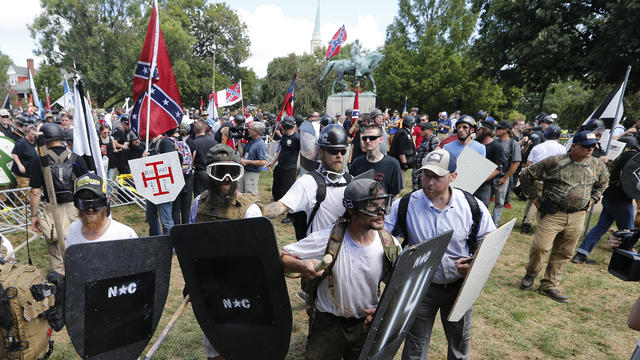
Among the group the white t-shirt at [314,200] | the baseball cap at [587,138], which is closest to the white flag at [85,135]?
the white t-shirt at [314,200]

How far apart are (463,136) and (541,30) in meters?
16.8

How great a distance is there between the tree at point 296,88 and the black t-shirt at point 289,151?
106 ft

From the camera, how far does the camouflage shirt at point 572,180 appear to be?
4367 millimetres

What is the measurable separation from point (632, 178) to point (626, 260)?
236 cm

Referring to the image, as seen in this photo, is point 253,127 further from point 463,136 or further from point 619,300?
point 619,300

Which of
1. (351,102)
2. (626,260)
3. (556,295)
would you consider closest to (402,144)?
(556,295)

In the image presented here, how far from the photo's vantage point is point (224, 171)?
8.89 ft

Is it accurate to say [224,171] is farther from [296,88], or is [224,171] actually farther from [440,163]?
[296,88]

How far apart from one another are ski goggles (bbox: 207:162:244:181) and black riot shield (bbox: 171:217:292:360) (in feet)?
2.27

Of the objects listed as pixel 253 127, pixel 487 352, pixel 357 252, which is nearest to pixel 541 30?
pixel 253 127

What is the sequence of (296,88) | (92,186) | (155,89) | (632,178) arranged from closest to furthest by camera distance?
(92,186)
(632,178)
(155,89)
(296,88)

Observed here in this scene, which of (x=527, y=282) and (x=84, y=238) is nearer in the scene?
(x=84, y=238)

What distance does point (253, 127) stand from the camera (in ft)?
20.7

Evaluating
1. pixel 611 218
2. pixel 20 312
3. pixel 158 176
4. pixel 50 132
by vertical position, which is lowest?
pixel 20 312
